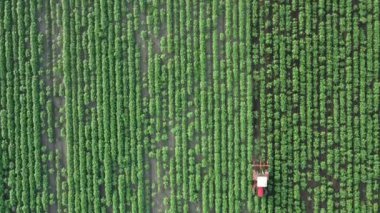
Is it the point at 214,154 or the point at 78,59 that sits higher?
the point at 78,59

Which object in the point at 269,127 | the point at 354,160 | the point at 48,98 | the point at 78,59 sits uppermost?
the point at 78,59

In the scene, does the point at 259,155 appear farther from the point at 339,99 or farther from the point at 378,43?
the point at 378,43

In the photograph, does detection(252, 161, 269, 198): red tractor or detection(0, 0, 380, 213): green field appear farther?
detection(0, 0, 380, 213): green field

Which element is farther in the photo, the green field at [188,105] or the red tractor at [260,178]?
the green field at [188,105]

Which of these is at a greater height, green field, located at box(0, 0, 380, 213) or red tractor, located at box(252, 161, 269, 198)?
green field, located at box(0, 0, 380, 213)

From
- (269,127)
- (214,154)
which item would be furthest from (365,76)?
(214,154)

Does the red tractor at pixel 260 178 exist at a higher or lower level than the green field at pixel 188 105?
lower
